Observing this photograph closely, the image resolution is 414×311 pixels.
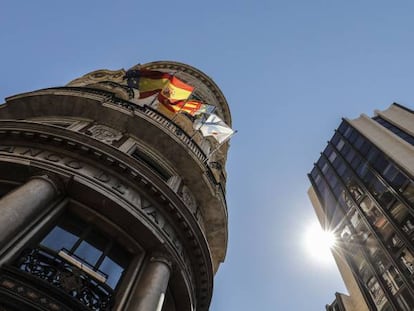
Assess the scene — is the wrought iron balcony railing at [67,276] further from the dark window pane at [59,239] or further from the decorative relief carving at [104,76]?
the decorative relief carving at [104,76]

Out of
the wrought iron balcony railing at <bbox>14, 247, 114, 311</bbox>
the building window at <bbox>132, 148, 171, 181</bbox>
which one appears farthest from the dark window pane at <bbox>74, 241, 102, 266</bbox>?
the building window at <bbox>132, 148, 171, 181</bbox>

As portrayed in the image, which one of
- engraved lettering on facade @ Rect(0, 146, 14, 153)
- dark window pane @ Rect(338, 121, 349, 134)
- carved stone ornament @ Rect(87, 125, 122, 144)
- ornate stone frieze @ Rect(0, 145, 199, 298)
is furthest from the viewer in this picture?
dark window pane @ Rect(338, 121, 349, 134)

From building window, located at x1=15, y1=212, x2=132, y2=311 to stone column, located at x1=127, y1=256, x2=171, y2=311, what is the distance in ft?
2.40

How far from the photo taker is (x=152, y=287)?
905cm

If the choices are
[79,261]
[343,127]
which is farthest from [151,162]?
[343,127]

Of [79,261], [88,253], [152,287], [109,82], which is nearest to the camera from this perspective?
[152,287]

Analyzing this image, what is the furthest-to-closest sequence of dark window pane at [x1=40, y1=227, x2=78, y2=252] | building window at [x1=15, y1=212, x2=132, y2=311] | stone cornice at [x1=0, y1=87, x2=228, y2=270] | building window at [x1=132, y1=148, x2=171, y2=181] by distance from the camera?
stone cornice at [x1=0, y1=87, x2=228, y2=270]
building window at [x1=132, y1=148, x2=171, y2=181]
dark window pane at [x1=40, y1=227, x2=78, y2=252]
building window at [x1=15, y1=212, x2=132, y2=311]

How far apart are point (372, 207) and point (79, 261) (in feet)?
82.2

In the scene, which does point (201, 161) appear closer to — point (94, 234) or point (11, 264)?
point (94, 234)

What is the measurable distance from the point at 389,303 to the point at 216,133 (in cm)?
1678

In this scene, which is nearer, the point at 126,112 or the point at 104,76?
the point at 126,112

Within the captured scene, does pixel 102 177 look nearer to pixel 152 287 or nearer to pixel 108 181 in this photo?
pixel 108 181

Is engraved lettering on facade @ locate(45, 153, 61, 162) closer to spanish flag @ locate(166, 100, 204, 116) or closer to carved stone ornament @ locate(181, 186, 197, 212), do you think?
carved stone ornament @ locate(181, 186, 197, 212)

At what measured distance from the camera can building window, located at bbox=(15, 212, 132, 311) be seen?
26.8 ft
